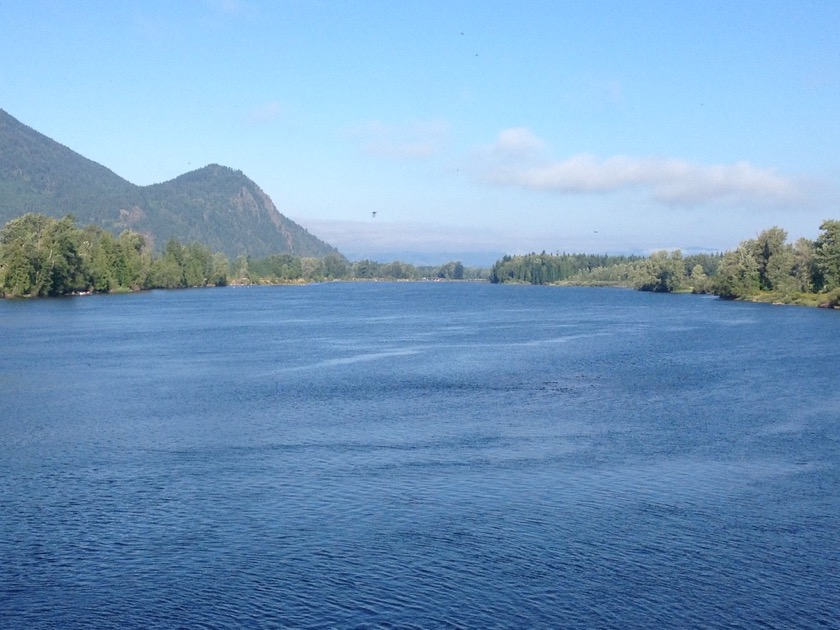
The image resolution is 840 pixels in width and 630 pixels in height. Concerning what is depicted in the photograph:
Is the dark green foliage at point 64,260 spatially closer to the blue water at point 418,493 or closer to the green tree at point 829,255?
the blue water at point 418,493

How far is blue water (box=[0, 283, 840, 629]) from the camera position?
2152 centimetres

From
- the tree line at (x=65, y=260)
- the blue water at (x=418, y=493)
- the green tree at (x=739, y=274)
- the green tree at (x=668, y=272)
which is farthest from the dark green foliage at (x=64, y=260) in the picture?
the green tree at (x=668, y=272)

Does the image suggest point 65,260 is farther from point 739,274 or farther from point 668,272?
point 668,272

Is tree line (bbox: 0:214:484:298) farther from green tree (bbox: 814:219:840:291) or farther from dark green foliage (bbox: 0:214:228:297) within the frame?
green tree (bbox: 814:219:840:291)

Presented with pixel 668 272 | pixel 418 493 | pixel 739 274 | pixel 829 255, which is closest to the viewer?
pixel 418 493

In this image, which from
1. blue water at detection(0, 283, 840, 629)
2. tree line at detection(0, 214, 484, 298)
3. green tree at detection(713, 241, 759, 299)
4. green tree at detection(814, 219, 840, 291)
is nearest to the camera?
blue water at detection(0, 283, 840, 629)

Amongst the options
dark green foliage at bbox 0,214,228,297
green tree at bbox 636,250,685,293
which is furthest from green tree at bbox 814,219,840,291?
dark green foliage at bbox 0,214,228,297

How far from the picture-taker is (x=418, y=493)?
1154 inches

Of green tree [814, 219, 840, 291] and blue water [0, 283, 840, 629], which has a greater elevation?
green tree [814, 219, 840, 291]

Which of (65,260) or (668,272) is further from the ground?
(668,272)

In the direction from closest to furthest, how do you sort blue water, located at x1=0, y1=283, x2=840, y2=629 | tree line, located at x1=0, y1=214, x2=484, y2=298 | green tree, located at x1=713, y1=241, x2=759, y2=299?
blue water, located at x1=0, y1=283, x2=840, y2=629 < tree line, located at x1=0, y1=214, x2=484, y2=298 < green tree, located at x1=713, y1=241, x2=759, y2=299

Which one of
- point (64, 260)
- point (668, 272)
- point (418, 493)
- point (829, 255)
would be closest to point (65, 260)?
point (64, 260)

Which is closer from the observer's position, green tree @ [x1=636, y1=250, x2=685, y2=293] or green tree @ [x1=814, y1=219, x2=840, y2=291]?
green tree @ [x1=814, y1=219, x2=840, y2=291]

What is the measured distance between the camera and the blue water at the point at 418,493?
21.5m
